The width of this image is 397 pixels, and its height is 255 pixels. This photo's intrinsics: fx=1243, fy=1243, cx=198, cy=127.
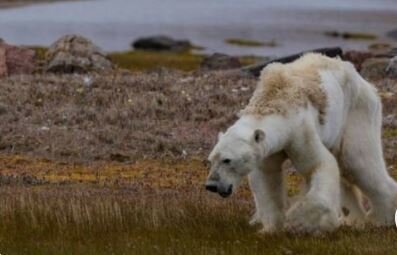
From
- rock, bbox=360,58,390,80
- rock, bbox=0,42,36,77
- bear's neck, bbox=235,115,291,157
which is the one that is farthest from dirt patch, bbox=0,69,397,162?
bear's neck, bbox=235,115,291,157

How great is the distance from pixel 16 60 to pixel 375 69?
10.5 metres

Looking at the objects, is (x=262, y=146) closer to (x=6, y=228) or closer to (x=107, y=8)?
(x=6, y=228)

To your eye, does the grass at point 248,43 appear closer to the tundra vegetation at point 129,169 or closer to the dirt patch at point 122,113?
the tundra vegetation at point 129,169

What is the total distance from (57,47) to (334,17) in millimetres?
98466

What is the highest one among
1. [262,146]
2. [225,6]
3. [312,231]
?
[262,146]

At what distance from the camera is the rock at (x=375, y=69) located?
3341 cm

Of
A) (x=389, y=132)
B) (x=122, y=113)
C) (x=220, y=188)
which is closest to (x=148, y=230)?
(x=220, y=188)

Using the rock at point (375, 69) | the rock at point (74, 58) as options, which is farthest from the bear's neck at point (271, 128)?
the rock at point (74, 58)

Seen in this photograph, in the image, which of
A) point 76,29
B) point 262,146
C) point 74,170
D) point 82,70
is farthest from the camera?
point 76,29

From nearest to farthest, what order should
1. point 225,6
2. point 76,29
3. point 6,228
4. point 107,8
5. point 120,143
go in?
1. point 6,228
2. point 120,143
3. point 76,29
4. point 107,8
5. point 225,6

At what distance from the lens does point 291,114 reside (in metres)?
12.2

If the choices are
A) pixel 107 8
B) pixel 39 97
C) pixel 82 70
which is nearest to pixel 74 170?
pixel 39 97

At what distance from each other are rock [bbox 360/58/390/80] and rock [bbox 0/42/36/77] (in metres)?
9.70

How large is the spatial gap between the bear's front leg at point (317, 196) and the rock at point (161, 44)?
213 feet
